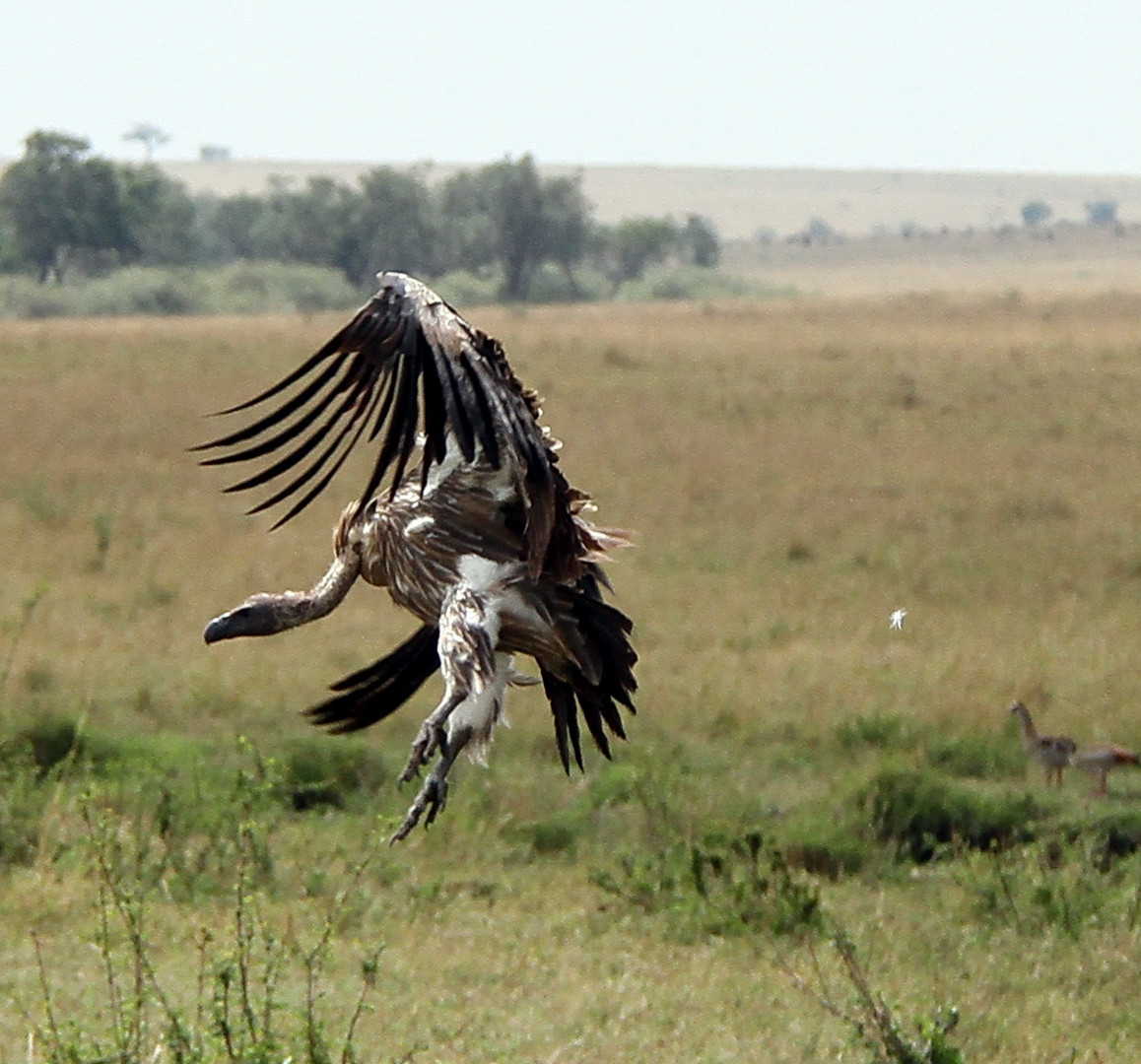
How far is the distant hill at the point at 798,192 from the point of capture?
131 m

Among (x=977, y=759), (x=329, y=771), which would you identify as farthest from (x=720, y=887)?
(x=977, y=759)

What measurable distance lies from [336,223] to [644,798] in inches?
2051

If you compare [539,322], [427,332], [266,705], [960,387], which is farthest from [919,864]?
[539,322]

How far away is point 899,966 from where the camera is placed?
8055 mm

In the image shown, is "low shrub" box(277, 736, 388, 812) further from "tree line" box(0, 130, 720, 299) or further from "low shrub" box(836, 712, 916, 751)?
"tree line" box(0, 130, 720, 299)

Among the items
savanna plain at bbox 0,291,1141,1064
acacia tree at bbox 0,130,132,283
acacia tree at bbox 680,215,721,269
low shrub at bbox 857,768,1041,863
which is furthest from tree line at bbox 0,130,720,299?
low shrub at bbox 857,768,1041,863

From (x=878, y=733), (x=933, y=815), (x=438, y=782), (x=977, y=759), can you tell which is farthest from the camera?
(x=878, y=733)

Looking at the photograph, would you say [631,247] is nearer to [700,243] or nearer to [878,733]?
[700,243]

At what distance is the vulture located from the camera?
375 cm

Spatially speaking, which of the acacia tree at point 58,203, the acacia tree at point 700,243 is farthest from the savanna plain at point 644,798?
the acacia tree at point 700,243

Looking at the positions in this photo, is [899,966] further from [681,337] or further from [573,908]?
[681,337]

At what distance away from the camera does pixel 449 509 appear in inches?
151

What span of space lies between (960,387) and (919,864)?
17.7 metres

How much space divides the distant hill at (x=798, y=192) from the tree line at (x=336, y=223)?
6372cm
